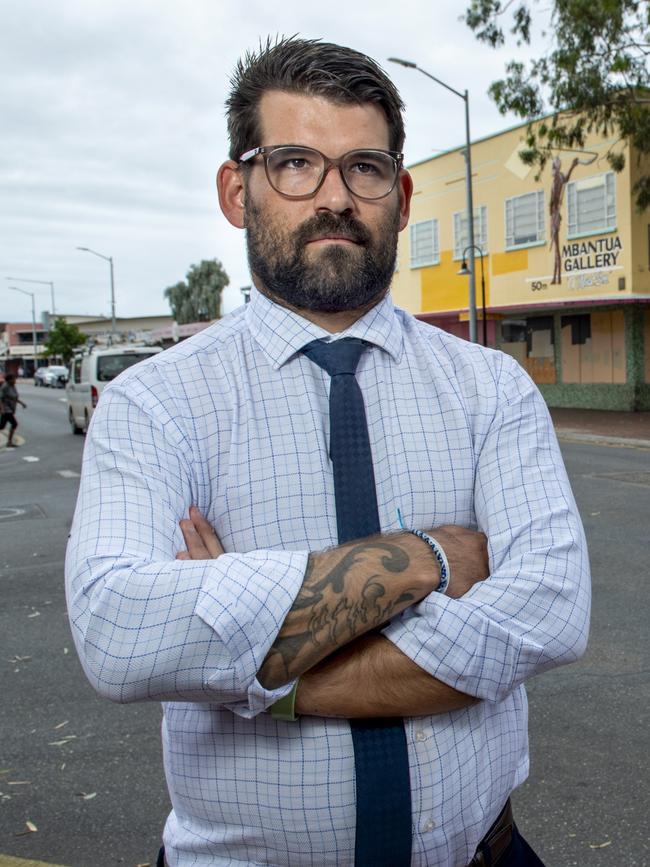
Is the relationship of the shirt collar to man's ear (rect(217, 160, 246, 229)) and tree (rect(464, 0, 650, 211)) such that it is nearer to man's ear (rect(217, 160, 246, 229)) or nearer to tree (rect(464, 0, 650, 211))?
man's ear (rect(217, 160, 246, 229))

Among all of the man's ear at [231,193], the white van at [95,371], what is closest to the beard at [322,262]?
the man's ear at [231,193]

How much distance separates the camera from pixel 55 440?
21484 millimetres

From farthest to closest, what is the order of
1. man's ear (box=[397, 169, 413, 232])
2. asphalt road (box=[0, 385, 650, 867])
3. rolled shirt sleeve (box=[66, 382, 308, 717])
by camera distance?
asphalt road (box=[0, 385, 650, 867]) < man's ear (box=[397, 169, 413, 232]) < rolled shirt sleeve (box=[66, 382, 308, 717])

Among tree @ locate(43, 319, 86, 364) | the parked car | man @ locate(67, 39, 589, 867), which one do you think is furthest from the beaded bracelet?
tree @ locate(43, 319, 86, 364)

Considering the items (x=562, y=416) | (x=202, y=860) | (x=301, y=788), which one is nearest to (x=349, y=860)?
(x=301, y=788)

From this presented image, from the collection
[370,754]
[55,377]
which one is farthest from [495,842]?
[55,377]

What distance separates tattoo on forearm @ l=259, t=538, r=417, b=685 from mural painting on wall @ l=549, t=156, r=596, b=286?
24.5 metres

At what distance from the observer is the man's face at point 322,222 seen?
183cm

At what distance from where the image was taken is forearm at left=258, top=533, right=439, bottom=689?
152 centimetres

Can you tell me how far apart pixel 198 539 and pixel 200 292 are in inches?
3338

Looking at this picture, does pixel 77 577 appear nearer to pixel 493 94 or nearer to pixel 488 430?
pixel 488 430

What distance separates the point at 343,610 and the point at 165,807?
2391 millimetres

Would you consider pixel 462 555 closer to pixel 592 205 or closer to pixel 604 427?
pixel 604 427

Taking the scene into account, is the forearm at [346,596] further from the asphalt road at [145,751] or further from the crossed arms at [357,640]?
the asphalt road at [145,751]
